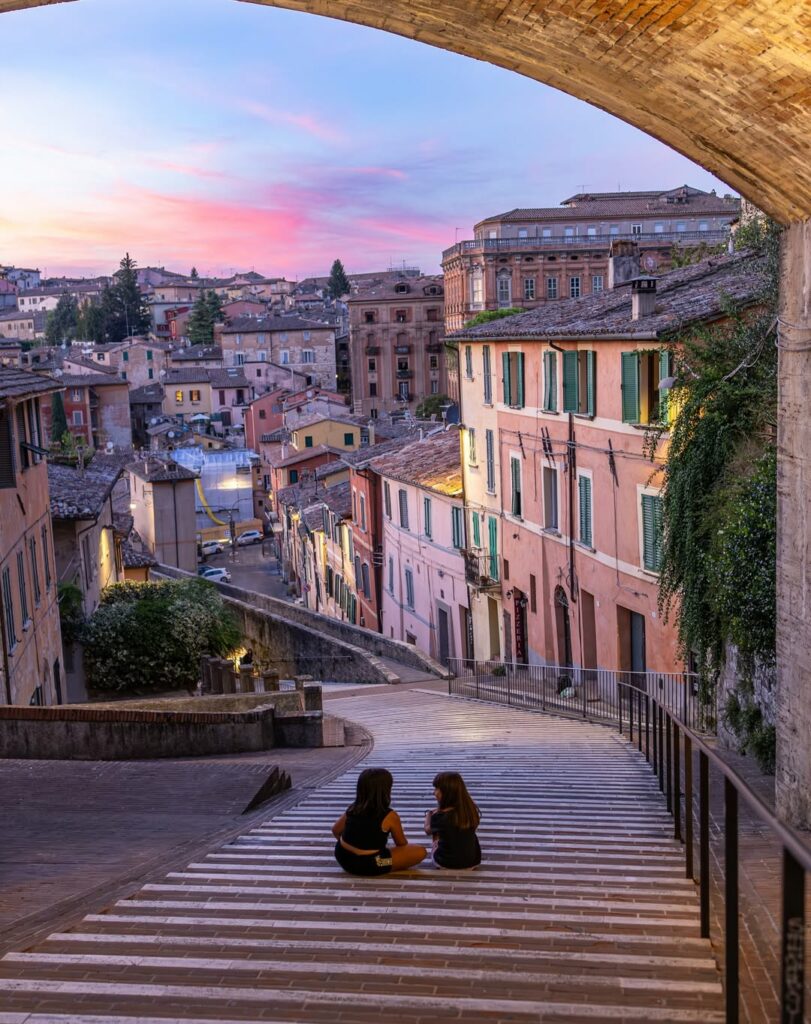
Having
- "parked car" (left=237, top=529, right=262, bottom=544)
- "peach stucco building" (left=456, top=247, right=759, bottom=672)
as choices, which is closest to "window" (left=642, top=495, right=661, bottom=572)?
"peach stucco building" (left=456, top=247, right=759, bottom=672)

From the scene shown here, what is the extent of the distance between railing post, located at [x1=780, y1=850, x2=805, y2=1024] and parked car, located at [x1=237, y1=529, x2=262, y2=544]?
245 feet

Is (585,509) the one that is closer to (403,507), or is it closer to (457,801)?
(403,507)

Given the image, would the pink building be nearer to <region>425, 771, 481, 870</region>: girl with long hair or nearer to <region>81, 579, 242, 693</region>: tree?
<region>81, 579, 242, 693</region>: tree

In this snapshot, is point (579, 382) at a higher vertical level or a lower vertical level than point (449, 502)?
higher

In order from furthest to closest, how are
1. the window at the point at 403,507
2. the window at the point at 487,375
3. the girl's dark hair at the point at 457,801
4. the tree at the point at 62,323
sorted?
the tree at the point at 62,323 < the window at the point at 403,507 < the window at the point at 487,375 < the girl's dark hair at the point at 457,801

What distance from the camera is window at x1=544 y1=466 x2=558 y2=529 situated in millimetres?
27953

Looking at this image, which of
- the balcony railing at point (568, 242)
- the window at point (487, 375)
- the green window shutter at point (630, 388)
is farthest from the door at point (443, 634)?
the balcony railing at point (568, 242)

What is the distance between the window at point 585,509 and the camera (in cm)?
2572

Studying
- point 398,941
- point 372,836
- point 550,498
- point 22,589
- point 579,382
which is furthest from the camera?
point 550,498

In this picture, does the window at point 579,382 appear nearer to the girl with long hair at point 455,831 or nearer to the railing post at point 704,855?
the girl with long hair at point 455,831

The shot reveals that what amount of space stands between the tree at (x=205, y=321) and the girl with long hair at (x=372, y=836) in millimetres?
134648

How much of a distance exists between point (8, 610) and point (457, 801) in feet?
43.5

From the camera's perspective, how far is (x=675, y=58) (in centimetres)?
690

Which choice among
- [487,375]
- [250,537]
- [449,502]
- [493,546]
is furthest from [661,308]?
[250,537]
